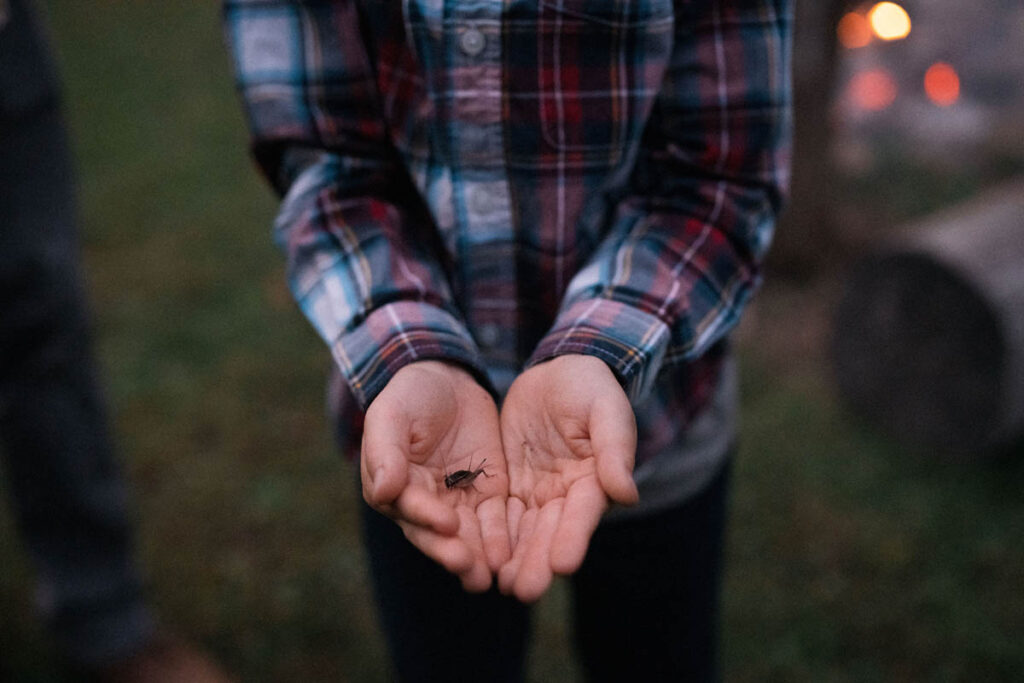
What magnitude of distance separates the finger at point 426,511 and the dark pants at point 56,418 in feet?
4.85

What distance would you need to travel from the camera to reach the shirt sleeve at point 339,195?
1311mm

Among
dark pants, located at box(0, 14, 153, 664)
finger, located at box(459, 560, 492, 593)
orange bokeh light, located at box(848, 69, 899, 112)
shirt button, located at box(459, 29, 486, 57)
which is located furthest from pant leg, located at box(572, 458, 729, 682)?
orange bokeh light, located at box(848, 69, 899, 112)

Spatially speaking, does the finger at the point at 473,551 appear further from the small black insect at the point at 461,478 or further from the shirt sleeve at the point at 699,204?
the shirt sleeve at the point at 699,204

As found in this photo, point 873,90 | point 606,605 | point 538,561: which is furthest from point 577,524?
point 873,90

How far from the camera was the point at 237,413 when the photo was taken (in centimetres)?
391

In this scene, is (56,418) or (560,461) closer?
(560,461)

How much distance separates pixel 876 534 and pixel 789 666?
2.24ft

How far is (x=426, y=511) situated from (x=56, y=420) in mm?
1585

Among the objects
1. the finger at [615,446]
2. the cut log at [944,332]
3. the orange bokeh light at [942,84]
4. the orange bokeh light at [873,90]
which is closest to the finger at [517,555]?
the finger at [615,446]

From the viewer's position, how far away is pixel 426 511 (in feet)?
3.60

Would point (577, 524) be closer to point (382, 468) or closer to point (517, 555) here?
point (517, 555)

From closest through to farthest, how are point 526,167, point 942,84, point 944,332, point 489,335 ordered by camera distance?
point 526,167
point 489,335
point 944,332
point 942,84

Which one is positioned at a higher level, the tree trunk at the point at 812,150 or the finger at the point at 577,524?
the finger at the point at 577,524

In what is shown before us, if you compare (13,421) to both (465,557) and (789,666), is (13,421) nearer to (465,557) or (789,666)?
(465,557)
